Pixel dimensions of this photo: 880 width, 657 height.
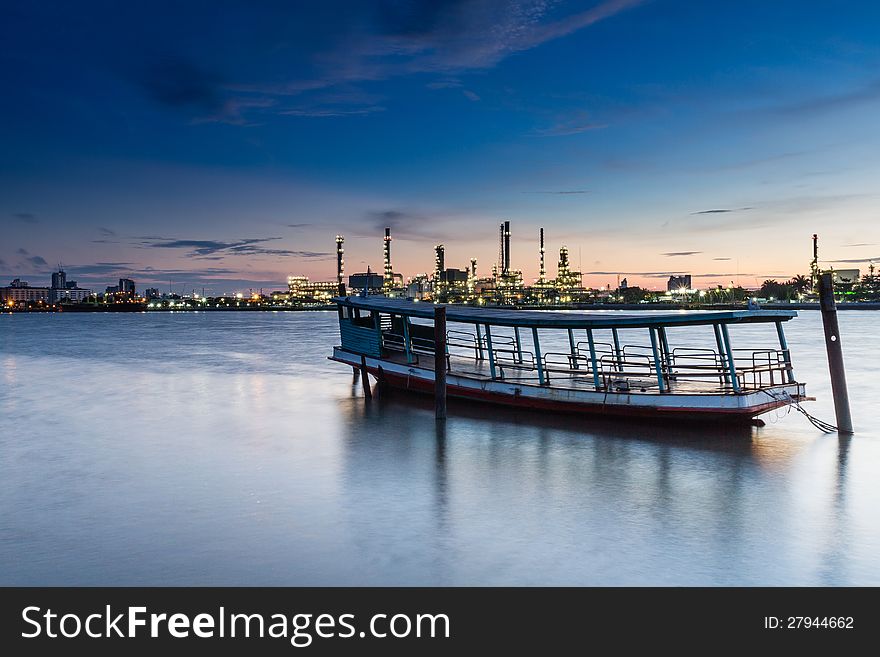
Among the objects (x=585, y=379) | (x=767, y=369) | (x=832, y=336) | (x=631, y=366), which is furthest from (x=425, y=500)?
(x=631, y=366)

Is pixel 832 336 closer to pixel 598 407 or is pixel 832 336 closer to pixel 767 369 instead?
pixel 767 369

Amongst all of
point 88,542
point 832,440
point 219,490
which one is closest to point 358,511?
point 219,490

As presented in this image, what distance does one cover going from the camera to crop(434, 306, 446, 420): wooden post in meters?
21.9

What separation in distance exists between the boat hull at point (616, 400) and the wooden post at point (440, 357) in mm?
1239

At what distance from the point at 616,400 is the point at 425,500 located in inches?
330

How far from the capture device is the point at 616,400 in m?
20.5

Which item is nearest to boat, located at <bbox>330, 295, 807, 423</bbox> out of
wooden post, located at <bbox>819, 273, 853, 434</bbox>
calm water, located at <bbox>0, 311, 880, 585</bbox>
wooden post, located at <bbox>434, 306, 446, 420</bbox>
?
wooden post, located at <bbox>434, 306, 446, 420</bbox>

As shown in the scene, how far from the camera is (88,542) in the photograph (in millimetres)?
12305

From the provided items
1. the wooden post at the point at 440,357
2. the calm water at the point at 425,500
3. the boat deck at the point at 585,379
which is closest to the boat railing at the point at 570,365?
the boat deck at the point at 585,379

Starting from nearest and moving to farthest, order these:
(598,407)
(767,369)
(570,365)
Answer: (767,369), (598,407), (570,365)

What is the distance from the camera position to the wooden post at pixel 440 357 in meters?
21.9
